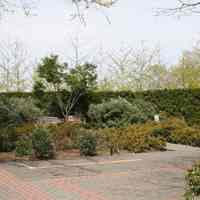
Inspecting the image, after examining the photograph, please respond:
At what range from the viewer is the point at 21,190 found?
23.1 feet

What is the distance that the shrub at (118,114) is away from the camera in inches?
761

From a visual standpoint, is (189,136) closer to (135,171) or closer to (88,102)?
(135,171)

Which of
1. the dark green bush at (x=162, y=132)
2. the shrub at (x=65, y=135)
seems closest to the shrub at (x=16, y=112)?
the shrub at (x=65, y=135)

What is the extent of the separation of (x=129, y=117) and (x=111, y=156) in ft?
24.3

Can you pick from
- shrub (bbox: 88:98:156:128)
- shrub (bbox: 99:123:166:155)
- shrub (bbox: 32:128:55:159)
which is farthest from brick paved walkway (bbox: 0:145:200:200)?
shrub (bbox: 88:98:156:128)

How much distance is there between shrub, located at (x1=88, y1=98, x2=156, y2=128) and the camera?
63.4 ft

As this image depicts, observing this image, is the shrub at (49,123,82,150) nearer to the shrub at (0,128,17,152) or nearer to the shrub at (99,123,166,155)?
Answer: the shrub at (99,123,166,155)

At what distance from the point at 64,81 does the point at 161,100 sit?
6266 mm

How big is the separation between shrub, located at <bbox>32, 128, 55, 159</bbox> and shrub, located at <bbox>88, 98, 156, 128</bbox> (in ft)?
25.7

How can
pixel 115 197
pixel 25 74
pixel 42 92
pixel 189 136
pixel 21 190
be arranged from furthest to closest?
pixel 25 74
pixel 42 92
pixel 189 136
pixel 21 190
pixel 115 197

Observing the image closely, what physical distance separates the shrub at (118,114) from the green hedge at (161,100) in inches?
96.5

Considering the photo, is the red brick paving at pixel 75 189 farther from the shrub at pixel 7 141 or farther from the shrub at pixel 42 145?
the shrub at pixel 7 141

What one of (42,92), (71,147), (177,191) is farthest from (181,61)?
(177,191)

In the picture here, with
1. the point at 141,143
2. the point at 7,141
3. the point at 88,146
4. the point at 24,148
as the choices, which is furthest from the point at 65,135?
the point at 141,143
